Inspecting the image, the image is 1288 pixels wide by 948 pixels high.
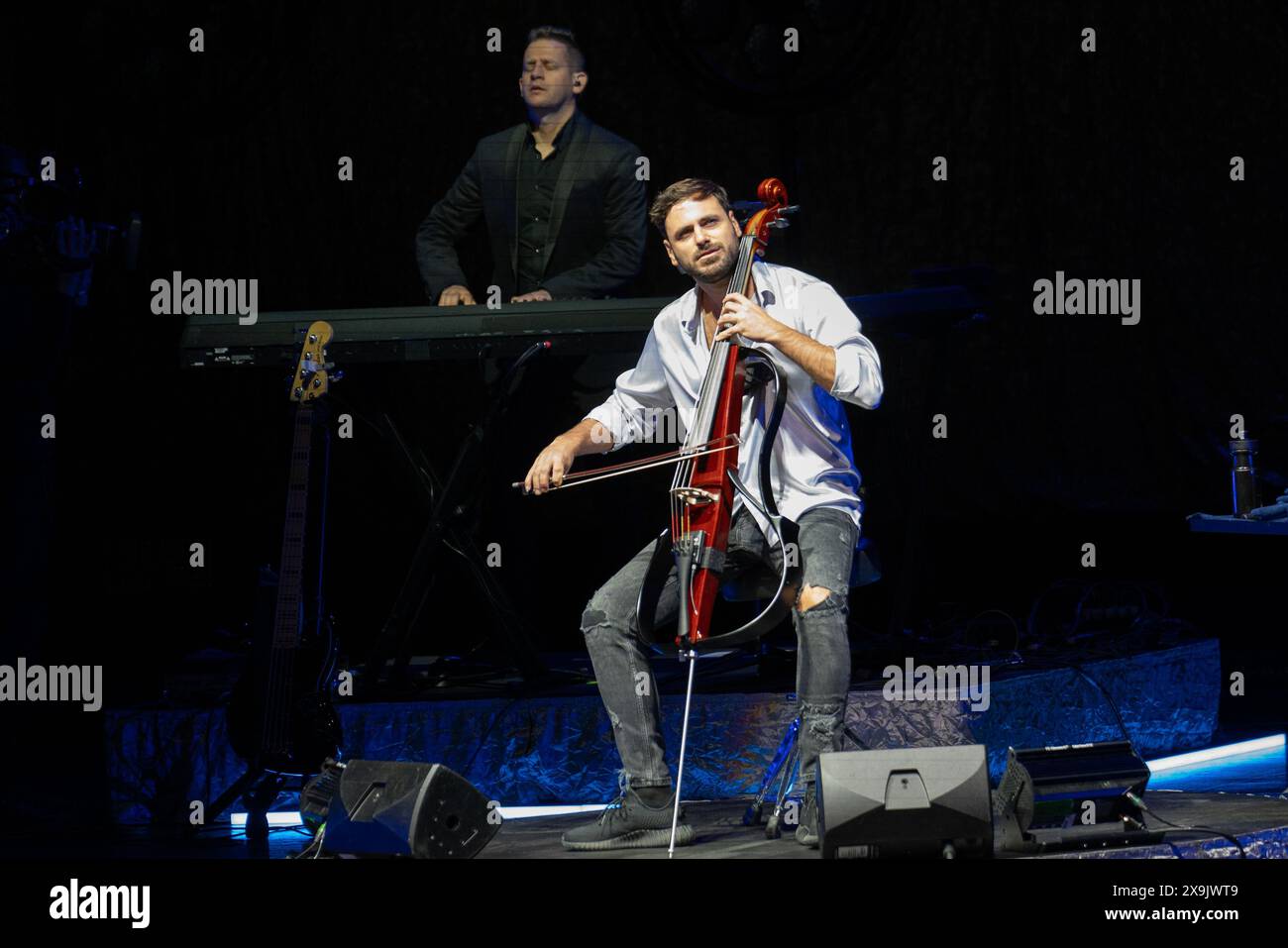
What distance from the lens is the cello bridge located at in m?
3.10

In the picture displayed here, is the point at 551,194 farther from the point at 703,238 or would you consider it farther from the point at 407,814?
the point at 407,814

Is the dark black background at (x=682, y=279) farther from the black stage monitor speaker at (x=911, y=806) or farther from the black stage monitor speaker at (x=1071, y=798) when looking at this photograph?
the black stage monitor speaker at (x=911, y=806)

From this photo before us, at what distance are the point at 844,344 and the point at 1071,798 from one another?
1066 millimetres

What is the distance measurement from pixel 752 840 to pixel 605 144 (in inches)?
95.5

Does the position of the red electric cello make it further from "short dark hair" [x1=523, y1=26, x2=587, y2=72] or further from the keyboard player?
"short dark hair" [x1=523, y1=26, x2=587, y2=72]

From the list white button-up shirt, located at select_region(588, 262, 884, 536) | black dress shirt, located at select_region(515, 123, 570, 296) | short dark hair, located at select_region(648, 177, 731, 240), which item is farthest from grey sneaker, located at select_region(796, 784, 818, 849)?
black dress shirt, located at select_region(515, 123, 570, 296)

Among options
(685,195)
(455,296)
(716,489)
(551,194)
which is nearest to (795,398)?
(716,489)

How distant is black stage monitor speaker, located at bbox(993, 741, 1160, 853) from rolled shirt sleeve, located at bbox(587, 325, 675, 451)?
47.3 inches

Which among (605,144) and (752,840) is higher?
(605,144)

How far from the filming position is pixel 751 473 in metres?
3.39

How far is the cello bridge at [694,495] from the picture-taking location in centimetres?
310

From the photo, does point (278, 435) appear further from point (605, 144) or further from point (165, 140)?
point (605, 144)

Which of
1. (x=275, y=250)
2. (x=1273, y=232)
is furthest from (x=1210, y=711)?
(x=275, y=250)

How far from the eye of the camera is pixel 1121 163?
17.0 feet
